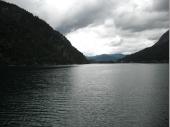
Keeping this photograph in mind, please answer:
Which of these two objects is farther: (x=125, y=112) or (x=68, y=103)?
(x=68, y=103)

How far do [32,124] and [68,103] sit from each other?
2380 cm

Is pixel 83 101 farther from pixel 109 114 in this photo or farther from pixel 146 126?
pixel 146 126

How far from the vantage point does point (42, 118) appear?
54.9 m

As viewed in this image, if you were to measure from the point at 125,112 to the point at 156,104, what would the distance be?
45.1 ft

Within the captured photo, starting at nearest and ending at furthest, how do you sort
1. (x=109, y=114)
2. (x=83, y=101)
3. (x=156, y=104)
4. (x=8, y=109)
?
(x=109, y=114) < (x=8, y=109) < (x=156, y=104) < (x=83, y=101)

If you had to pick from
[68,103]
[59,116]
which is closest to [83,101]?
[68,103]

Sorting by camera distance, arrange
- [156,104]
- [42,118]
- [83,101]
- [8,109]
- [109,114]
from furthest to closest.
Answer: [83,101]
[156,104]
[8,109]
[109,114]
[42,118]

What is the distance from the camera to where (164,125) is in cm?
4909

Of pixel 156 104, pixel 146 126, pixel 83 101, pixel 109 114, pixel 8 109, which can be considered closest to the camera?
pixel 146 126

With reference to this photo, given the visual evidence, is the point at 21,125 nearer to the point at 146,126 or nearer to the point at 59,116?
the point at 59,116

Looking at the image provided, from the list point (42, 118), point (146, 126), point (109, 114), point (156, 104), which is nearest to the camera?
point (146, 126)

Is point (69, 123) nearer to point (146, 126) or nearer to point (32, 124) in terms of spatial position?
point (32, 124)

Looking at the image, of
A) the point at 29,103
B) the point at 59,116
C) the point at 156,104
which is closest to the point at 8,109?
the point at 29,103

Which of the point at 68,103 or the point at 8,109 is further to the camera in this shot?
the point at 68,103
